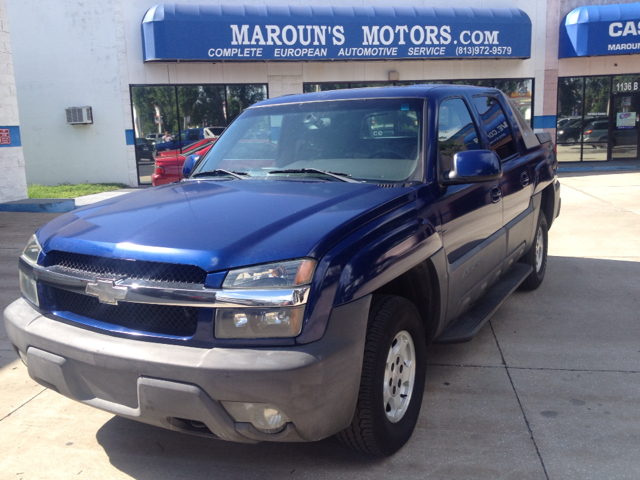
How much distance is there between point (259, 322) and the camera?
234cm

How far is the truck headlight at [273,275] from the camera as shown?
236 cm

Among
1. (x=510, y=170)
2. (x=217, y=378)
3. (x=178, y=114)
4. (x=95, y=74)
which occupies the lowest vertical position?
(x=217, y=378)

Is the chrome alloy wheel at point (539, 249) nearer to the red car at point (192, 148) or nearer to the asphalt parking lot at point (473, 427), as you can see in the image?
the asphalt parking lot at point (473, 427)

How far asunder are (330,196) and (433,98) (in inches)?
45.0

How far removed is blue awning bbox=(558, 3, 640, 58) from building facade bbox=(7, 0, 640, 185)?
56 mm

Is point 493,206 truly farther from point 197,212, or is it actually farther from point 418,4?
point 418,4

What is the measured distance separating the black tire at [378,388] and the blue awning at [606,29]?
55.9 feet

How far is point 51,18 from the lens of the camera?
16.2m

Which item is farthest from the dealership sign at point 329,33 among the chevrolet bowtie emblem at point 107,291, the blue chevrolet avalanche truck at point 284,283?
the chevrolet bowtie emblem at point 107,291

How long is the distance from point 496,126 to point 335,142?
1553 mm

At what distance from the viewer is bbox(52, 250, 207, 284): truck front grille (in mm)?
2432

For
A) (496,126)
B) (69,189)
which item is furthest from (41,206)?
(496,126)

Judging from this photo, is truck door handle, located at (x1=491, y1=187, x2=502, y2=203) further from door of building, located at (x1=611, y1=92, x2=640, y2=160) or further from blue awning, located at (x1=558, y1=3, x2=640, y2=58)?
door of building, located at (x1=611, y1=92, x2=640, y2=160)

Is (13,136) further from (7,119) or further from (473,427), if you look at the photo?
(473,427)
